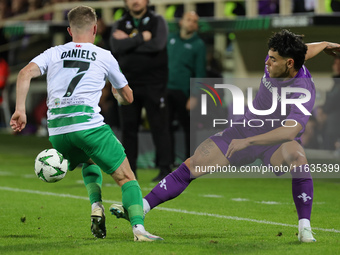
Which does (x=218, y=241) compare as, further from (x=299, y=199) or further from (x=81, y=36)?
(x=81, y=36)

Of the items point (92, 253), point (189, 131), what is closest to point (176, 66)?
point (189, 131)

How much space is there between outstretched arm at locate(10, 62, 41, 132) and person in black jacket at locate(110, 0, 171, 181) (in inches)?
195

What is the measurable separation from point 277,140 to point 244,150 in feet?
1.30

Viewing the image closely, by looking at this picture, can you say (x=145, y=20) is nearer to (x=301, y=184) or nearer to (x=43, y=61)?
(x=43, y=61)

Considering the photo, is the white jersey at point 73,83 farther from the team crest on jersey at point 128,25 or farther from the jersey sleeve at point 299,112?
the team crest on jersey at point 128,25

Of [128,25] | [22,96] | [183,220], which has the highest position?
[22,96]

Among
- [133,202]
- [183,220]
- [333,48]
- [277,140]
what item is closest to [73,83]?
[133,202]

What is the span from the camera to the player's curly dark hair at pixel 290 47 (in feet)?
19.8

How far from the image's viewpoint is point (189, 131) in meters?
12.8

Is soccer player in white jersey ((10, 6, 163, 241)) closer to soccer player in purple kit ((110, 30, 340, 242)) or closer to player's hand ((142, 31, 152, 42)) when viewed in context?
soccer player in purple kit ((110, 30, 340, 242))

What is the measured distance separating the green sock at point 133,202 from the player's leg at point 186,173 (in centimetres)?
36

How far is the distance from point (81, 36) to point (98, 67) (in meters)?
0.28

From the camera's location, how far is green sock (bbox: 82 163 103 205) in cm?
634

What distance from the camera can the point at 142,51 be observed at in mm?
10836
